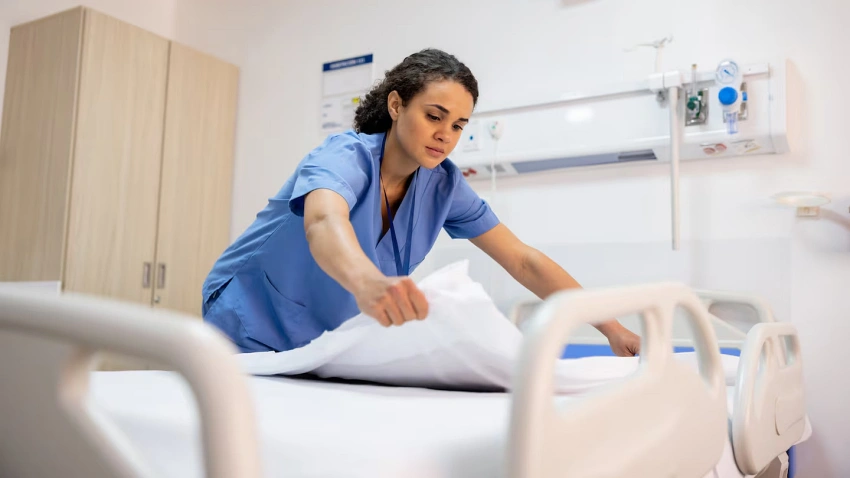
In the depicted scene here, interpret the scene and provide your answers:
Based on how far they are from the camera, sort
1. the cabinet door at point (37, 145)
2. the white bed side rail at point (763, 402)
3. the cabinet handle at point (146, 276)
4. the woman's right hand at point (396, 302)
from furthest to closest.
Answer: the cabinet handle at point (146, 276) → the cabinet door at point (37, 145) → the white bed side rail at point (763, 402) → the woman's right hand at point (396, 302)

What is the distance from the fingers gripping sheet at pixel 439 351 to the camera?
3.43ft

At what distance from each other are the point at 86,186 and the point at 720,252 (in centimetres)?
247

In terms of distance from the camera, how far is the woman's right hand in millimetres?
845

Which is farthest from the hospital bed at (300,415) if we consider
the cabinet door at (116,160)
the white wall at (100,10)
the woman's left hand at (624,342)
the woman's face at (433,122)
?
the white wall at (100,10)

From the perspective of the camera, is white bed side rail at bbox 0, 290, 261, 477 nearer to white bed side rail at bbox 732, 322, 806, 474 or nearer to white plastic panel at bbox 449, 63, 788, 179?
white bed side rail at bbox 732, 322, 806, 474

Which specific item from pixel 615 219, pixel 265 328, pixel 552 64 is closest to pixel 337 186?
pixel 265 328

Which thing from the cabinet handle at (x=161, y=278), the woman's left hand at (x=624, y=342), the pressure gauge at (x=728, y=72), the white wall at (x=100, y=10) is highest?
the white wall at (x=100, y=10)

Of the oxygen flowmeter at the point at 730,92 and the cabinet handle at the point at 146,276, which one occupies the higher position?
the oxygen flowmeter at the point at 730,92

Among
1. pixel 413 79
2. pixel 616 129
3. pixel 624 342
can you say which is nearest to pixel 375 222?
pixel 413 79

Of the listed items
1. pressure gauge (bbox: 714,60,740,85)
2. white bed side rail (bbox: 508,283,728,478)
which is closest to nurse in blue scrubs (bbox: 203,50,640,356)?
white bed side rail (bbox: 508,283,728,478)

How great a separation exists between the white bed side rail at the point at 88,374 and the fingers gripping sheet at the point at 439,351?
0.47 meters

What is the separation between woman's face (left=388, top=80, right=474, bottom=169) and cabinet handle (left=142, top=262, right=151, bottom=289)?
6.54 ft

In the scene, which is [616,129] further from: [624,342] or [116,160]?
[116,160]

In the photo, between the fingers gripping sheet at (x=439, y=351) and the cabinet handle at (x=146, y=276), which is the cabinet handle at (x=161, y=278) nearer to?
the cabinet handle at (x=146, y=276)
